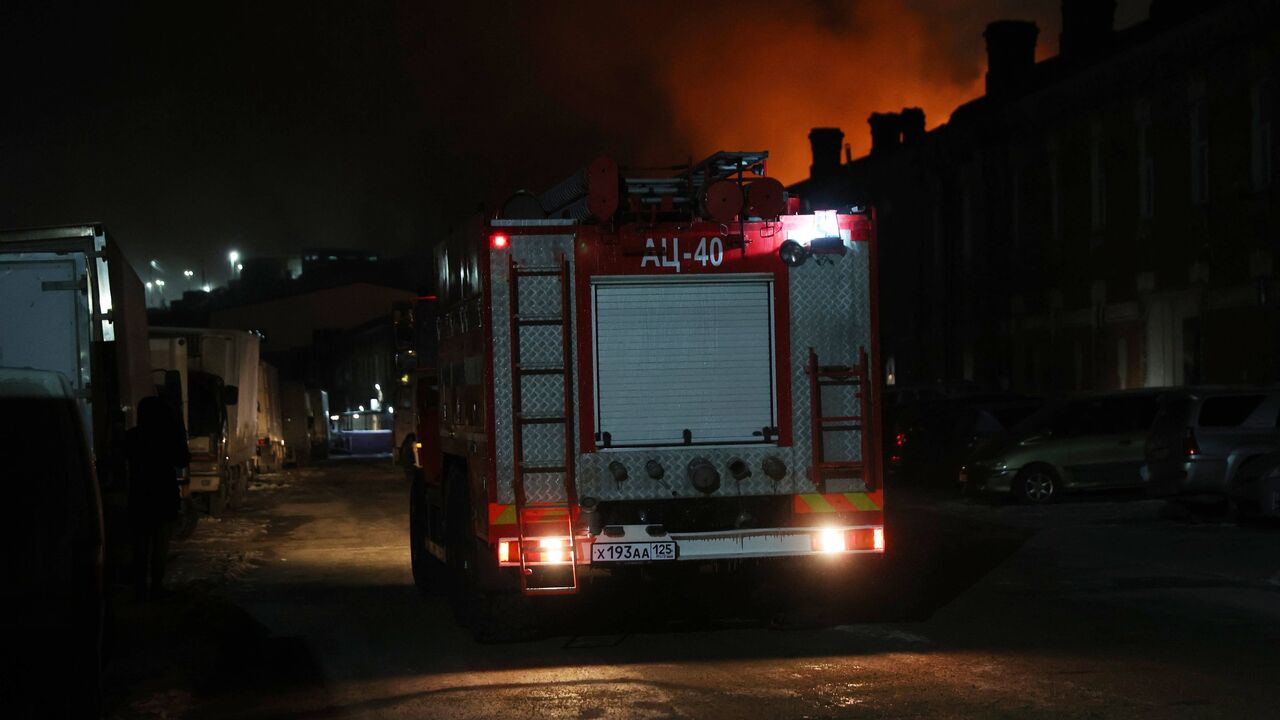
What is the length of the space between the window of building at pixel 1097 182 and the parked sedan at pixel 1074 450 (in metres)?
11.3

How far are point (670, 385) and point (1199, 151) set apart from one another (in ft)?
70.1

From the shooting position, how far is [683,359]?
9.95 m

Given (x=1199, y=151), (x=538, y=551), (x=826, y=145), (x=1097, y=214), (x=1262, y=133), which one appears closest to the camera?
(x=538, y=551)

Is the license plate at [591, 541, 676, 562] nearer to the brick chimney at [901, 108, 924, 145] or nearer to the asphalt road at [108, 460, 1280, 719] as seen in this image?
the asphalt road at [108, 460, 1280, 719]

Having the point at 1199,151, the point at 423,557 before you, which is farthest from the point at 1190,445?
→ the point at 1199,151

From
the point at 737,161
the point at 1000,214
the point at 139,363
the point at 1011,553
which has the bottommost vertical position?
the point at 1011,553

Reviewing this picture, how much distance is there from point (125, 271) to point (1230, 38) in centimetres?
2037

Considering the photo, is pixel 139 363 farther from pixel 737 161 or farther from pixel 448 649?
pixel 737 161

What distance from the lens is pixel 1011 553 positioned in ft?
52.1

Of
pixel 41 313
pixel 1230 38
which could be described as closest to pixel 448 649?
pixel 41 313

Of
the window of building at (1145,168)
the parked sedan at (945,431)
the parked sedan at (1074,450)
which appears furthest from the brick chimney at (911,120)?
the parked sedan at (1074,450)

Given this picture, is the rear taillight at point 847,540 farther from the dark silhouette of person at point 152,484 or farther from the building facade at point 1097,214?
the building facade at point 1097,214

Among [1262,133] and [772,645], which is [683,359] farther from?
[1262,133]

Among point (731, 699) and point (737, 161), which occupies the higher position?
point (737, 161)
